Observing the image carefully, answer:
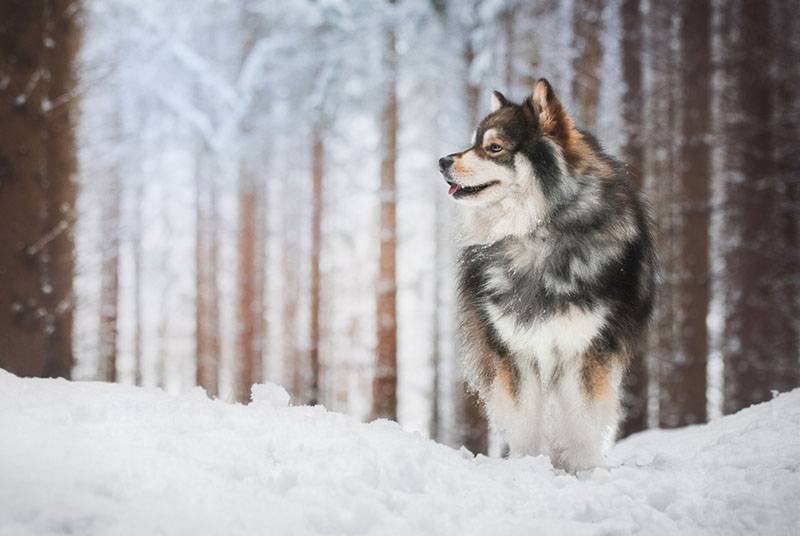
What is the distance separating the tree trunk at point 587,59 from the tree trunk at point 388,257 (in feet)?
7.63

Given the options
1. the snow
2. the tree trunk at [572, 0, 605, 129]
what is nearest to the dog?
the snow

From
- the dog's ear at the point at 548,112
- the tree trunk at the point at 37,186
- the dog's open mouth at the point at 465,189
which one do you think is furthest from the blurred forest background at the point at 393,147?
the dog's ear at the point at 548,112

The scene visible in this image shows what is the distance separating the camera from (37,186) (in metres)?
4.86

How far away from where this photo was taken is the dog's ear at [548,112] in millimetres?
3684

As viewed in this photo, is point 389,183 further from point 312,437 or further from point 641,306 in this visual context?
point 312,437

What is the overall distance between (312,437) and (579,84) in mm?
6219

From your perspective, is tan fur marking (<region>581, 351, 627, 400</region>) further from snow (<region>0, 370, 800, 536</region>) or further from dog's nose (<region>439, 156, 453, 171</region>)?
dog's nose (<region>439, 156, 453, 171</region>)

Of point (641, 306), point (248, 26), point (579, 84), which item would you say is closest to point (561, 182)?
point (641, 306)

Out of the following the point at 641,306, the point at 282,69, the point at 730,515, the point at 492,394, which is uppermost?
the point at 282,69

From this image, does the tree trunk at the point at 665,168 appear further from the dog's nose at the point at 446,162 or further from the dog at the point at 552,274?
the dog's nose at the point at 446,162

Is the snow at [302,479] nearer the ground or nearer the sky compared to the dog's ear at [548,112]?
nearer the ground

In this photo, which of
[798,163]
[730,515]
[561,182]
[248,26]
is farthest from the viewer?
[248,26]

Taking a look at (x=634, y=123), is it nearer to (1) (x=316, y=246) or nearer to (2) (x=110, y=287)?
(1) (x=316, y=246)

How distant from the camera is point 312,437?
290 centimetres
